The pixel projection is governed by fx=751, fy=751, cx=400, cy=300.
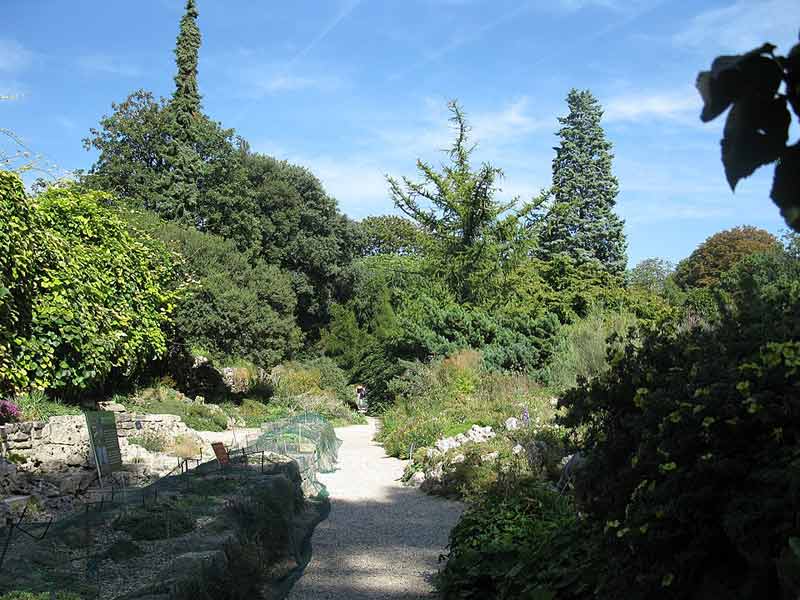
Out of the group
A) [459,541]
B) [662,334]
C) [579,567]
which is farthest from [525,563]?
[662,334]

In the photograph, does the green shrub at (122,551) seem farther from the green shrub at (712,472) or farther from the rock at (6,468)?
the rock at (6,468)

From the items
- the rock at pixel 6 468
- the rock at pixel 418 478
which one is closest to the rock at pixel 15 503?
the rock at pixel 6 468

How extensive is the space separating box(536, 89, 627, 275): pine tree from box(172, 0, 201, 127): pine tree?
15.5 meters

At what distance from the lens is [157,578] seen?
3920 millimetres

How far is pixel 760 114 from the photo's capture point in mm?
1035

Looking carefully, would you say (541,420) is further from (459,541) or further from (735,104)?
(735,104)

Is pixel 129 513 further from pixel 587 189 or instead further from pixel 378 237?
pixel 378 237

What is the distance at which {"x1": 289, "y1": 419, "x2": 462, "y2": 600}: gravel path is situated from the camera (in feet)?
18.9

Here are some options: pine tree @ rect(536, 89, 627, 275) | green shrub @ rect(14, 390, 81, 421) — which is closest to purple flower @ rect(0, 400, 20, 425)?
green shrub @ rect(14, 390, 81, 421)

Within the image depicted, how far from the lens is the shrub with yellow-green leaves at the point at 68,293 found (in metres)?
10.2

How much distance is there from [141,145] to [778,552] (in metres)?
28.3

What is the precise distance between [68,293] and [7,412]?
99.2 inches

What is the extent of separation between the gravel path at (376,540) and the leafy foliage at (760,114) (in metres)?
5.03

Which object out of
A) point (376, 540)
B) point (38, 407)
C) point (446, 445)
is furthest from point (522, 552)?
point (38, 407)
